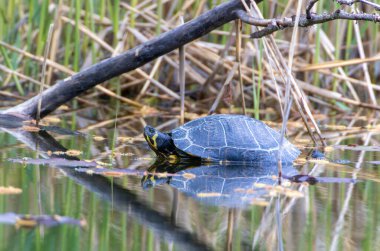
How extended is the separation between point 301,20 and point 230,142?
2.86 ft

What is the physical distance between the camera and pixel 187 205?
3.22 metres

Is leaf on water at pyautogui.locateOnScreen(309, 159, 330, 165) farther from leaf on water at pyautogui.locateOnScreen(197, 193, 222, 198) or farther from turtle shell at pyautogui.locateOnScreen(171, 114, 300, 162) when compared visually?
leaf on water at pyautogui.locateOnScreen(197, 193, 222, 198)

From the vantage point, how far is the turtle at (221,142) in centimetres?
446

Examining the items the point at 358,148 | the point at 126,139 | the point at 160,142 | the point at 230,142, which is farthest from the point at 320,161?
the point at 126,139

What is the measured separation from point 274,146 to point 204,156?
46cm

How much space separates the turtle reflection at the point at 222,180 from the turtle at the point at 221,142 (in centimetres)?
9

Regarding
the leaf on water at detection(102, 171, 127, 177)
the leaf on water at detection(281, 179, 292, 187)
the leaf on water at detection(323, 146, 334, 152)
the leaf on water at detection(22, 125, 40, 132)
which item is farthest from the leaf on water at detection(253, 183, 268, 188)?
the leaf on water at detection(22, 125, 40, 132)

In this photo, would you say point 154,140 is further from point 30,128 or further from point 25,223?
point 25,223

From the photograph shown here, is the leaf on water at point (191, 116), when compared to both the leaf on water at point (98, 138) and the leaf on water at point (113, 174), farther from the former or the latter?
the leaf on water at point (113, 174)

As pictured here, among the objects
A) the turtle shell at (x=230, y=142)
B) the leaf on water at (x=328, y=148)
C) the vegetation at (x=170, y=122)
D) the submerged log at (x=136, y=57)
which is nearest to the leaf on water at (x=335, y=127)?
the vegetation at (x=170, y=122)

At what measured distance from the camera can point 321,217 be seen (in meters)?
3.12

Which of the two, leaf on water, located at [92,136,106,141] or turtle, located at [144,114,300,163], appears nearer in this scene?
turtle, located at [144,114,300,163]

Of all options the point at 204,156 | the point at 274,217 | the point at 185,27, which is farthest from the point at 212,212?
the point at 185,27

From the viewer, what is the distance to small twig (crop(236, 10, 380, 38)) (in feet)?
12.6
